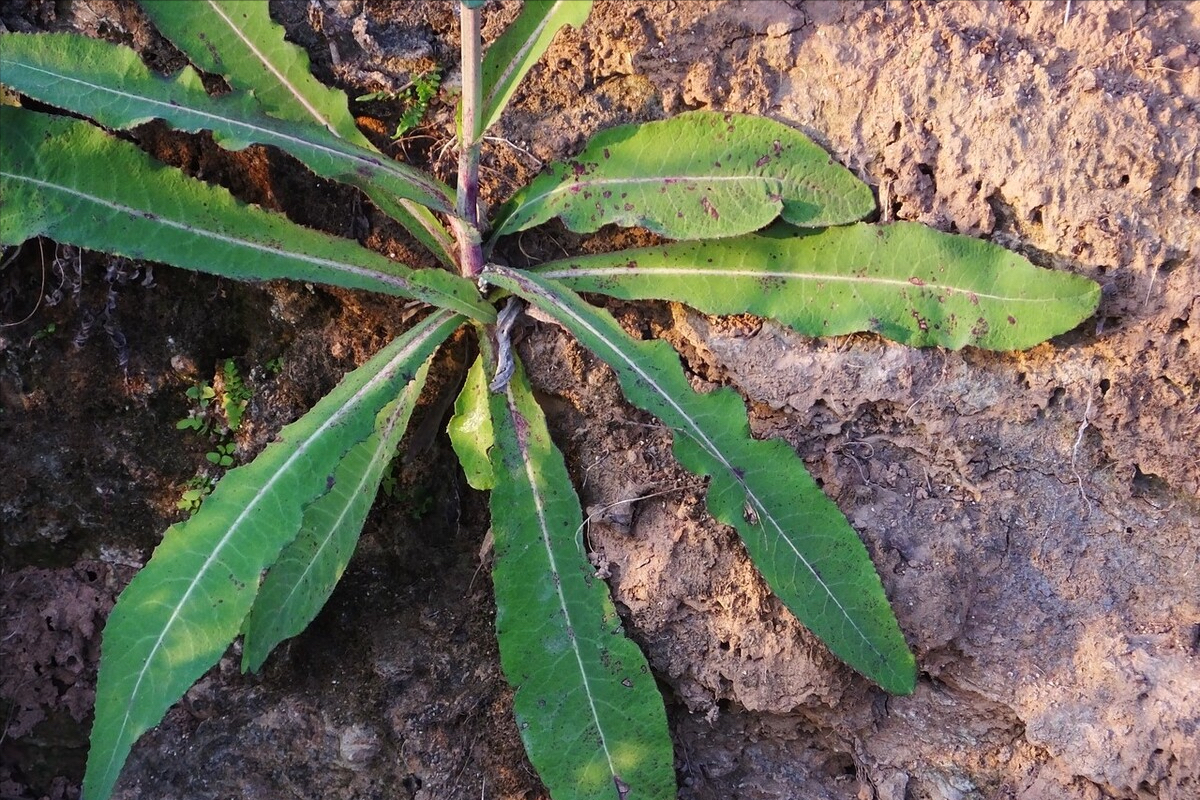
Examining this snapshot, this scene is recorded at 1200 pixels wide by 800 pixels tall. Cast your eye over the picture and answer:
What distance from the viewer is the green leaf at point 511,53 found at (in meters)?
1.86

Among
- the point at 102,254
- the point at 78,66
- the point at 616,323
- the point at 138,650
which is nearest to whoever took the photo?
the point at 138,650

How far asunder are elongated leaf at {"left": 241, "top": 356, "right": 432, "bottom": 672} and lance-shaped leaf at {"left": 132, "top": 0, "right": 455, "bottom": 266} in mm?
587

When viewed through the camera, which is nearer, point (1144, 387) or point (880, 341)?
point (1144, 387)

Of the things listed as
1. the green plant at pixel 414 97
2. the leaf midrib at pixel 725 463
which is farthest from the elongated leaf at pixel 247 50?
the leaf midrib at pixel 725 463

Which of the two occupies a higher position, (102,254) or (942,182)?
(102,254)

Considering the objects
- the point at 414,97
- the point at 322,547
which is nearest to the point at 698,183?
the point at 414,97

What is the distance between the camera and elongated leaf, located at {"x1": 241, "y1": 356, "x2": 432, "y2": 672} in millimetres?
1849

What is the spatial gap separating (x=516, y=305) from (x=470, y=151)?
1.27ft

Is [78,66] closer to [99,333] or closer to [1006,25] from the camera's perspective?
[99,333]

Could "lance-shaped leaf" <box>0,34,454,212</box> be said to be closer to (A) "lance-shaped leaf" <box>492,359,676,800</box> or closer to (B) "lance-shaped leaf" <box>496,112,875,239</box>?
(B) "lance-shaped leaf" <box>496,112,875,239</box>

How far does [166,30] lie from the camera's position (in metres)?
1.93

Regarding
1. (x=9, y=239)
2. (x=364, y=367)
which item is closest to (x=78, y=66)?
(x=9, y=239)

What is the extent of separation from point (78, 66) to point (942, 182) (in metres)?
1.89

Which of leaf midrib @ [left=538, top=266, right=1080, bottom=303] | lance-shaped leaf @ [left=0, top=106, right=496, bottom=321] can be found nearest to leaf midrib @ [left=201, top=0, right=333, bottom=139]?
lance-shaped leaf @ [left=0, top=106, right=496, bottom=321]
